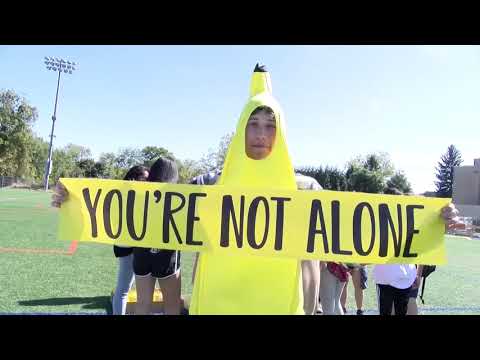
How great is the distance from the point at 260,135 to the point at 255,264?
687 millimetres

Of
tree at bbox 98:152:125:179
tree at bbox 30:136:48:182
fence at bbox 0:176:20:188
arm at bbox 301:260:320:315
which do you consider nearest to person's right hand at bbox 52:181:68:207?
arm at bbox 301:260:320:315

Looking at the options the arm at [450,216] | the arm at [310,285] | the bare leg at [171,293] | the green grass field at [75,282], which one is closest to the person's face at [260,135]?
the arm at [310,285]

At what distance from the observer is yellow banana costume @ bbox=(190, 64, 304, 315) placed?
1887 millimetres

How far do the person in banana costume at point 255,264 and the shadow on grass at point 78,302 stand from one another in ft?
11.0

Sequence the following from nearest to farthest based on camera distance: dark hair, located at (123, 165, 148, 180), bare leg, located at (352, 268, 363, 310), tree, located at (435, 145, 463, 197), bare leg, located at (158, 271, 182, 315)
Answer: bare leg, located at (158, 271, 182, 315), dark hair, located at (123, 165, 148, 180), bare leg, located at (352, 268, 363, 310), tree, located at (435, 145, 463, 197)

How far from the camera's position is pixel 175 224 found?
2.09 m

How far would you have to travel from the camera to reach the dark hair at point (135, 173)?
3.74 m

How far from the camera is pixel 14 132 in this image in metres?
50.8

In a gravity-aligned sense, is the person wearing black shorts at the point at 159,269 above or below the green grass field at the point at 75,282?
above

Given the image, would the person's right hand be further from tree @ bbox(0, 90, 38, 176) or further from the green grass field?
tree @ bbox(0, 90, 38, 176)

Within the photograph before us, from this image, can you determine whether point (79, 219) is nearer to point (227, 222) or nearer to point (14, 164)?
point (227, 222)

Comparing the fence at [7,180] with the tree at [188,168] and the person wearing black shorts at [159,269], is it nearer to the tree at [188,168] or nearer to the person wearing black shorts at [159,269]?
the tree at [188,168]

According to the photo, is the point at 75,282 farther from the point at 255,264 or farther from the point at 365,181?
the point at 365,181
